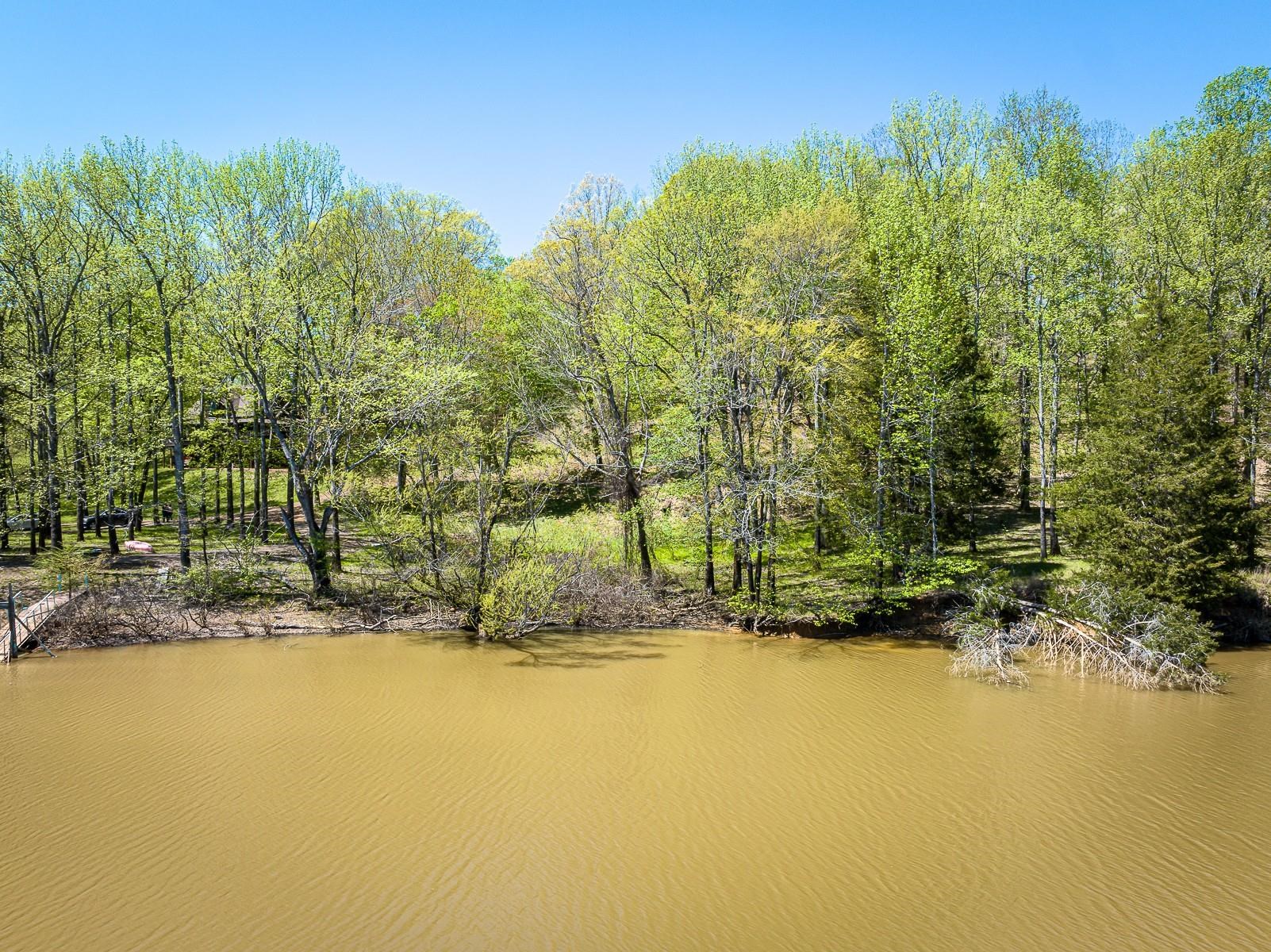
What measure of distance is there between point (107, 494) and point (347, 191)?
43.5ft

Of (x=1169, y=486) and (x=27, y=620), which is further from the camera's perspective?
(x=27, y=620)

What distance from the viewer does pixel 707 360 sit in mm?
23094

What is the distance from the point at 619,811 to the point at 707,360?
14388 mm

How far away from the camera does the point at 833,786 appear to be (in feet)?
41.9

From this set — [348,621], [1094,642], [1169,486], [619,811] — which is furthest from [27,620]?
[1169,486]

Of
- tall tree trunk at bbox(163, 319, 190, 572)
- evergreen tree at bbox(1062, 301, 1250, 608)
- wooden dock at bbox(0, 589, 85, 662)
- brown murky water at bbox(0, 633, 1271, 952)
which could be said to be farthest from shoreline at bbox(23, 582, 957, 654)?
evergreen tree at bbox(1062, 301, 1250, 608)

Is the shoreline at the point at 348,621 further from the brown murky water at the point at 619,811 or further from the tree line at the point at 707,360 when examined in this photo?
the brown murky water at the point at 619,811

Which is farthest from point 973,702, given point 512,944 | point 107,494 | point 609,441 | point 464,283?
point 107,494

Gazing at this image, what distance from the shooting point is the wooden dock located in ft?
62.2

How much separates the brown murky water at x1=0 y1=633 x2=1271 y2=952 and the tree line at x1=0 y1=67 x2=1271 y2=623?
5.37 metres

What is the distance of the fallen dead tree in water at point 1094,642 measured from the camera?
17.5 m

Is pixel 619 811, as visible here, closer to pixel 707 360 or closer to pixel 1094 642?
pixel 1094 642

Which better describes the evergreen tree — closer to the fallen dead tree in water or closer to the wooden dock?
the fallen dead tree in water

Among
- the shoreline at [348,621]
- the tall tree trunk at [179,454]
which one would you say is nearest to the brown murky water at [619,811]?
the shoreline at [348,621]
